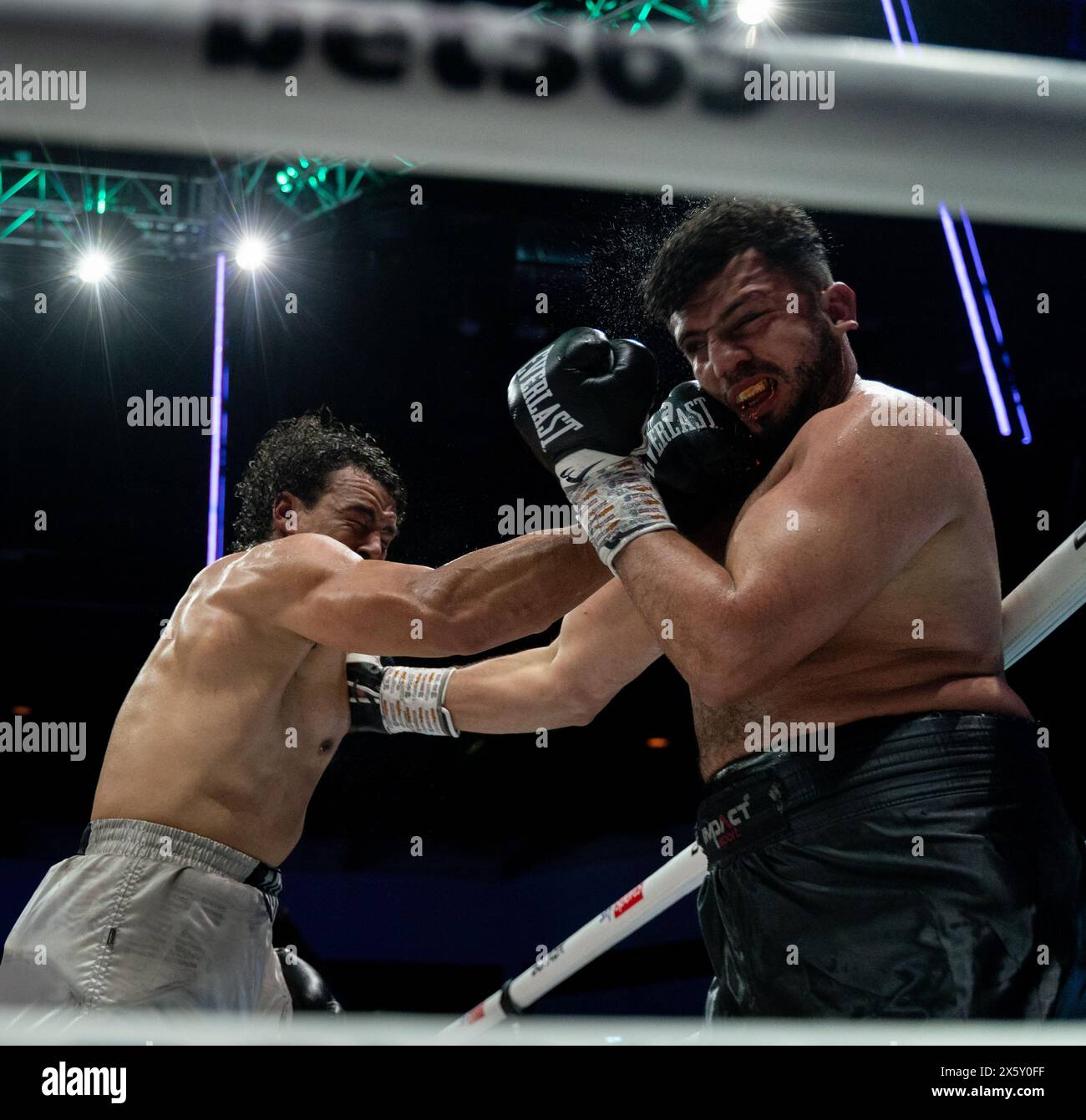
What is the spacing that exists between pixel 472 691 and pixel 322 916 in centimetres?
416

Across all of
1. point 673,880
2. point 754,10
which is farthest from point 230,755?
point 754,10

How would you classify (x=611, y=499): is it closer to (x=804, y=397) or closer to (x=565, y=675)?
(x=804, y=397)

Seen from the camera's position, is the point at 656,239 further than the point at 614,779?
No

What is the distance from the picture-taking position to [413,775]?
6887 mm

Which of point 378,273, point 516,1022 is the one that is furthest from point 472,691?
point 378,273

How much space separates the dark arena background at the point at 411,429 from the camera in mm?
4457

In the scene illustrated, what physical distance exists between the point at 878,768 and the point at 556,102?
0.98 metres

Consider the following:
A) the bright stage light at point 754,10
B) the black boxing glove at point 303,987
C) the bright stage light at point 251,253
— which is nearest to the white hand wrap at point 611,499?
the black boxing glove at point 303,987

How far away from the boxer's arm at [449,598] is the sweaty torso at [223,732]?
0.56ft

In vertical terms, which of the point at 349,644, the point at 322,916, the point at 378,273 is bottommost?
the point at 322,916

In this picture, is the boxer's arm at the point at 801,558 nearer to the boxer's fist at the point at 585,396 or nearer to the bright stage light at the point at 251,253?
the boxer's fist at the point at 585,396

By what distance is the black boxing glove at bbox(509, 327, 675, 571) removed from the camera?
1.62 m
